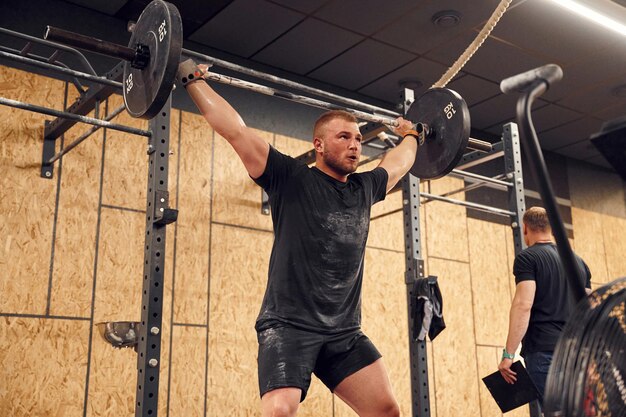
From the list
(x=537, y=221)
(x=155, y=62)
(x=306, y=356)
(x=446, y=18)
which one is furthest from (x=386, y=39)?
(x=306, y=356)

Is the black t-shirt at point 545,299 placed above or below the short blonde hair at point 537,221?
below

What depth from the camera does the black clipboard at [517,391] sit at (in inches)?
130

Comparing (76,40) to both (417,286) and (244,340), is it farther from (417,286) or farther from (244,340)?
(244,340)

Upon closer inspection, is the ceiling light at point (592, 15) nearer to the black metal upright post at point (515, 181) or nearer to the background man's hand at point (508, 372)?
the black metal upright post at point (515, 181)

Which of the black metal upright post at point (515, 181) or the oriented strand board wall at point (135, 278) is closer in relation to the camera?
the oriented strand board wall at point (135, 278)

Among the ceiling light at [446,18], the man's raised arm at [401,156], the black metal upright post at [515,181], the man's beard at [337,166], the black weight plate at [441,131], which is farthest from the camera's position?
the ceiling light at [446,18]

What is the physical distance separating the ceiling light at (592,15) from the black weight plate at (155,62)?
9.94 feet

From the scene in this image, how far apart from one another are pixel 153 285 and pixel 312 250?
2.48 ft

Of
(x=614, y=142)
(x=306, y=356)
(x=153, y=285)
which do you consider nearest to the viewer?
(x=614, y=142)

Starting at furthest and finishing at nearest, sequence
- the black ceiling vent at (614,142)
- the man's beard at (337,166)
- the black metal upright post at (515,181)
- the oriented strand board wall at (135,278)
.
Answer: the black metal upright post at (515,181) → the oriented strand board wall at (135,278) → the man's beard at (337,166) → the black ceiling vent at (614,142)

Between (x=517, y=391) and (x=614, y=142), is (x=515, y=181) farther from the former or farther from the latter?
(x=614, y=142)

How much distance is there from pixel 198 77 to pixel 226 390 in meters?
2.67

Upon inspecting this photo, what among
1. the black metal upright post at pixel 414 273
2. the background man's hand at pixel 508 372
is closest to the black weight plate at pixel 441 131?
the black metal upright post at pixel 414 273

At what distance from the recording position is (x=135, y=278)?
4316mm
